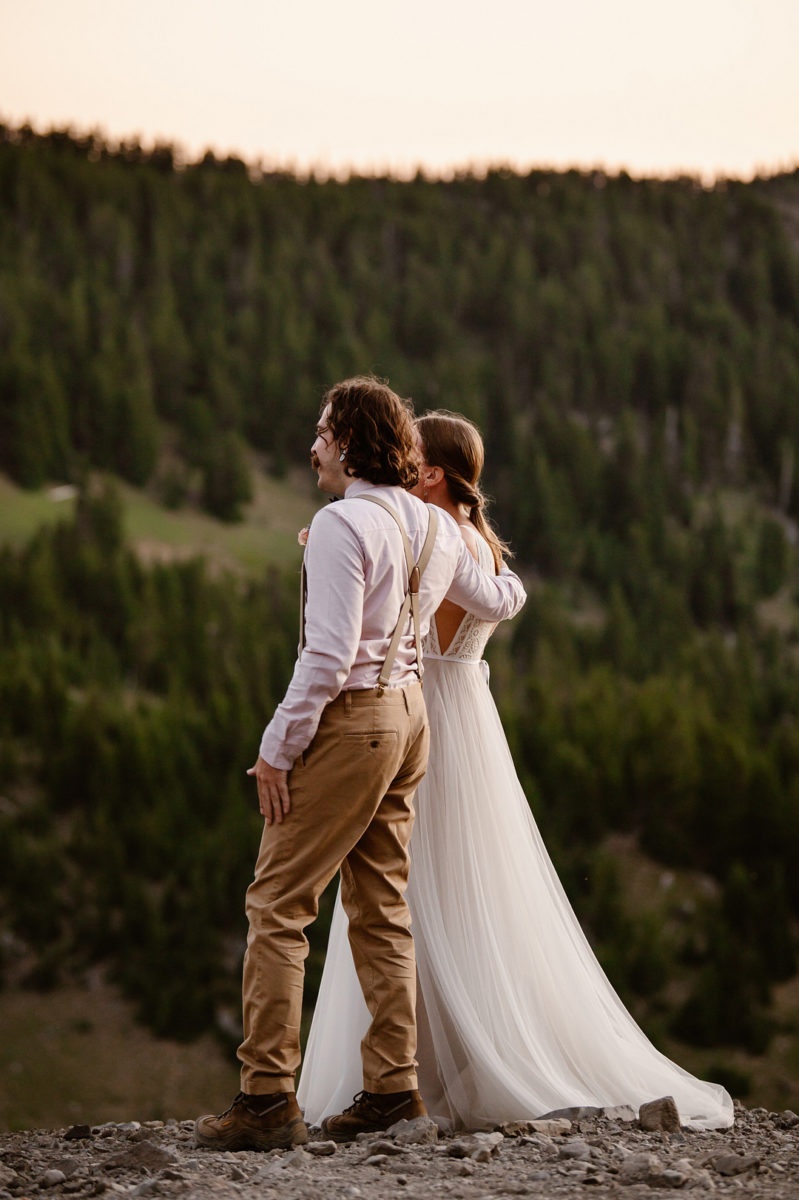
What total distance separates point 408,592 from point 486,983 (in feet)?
3.91

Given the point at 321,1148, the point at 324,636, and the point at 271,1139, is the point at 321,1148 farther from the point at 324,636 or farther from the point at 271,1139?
the point at 324,636

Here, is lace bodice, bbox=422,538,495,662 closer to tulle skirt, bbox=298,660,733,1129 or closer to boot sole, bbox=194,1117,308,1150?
tulle skirt, bbox=298,660,733,1129

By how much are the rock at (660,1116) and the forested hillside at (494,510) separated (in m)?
22.5

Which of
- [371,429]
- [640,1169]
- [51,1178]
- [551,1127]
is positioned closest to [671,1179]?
[640,1169]

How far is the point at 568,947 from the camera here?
3.95 m

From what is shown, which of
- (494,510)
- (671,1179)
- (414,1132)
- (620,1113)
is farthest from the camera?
(494,510)

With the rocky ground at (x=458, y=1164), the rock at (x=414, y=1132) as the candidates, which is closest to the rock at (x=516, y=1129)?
the rocky ground at (x=458, y=1164)

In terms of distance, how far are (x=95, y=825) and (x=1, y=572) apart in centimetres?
1090

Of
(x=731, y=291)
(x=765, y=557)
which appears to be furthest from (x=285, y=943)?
(x=731, y=291)

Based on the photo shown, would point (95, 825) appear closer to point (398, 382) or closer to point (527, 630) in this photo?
point (527, 630)

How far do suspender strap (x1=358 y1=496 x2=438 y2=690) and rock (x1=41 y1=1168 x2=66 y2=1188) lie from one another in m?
1.37

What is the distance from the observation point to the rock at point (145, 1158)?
3193 mm

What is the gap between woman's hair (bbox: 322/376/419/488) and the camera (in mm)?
3359

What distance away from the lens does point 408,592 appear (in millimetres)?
3426
